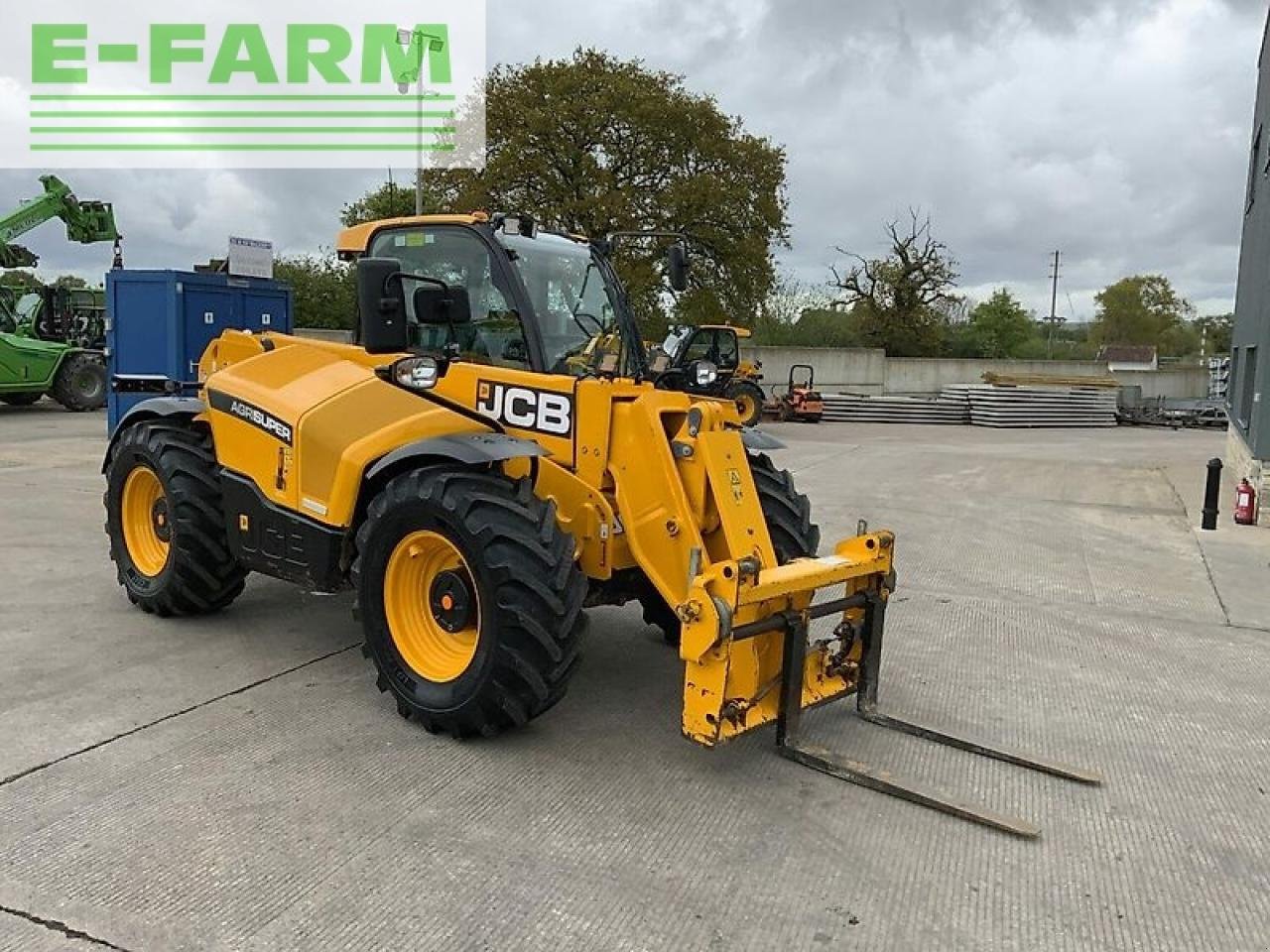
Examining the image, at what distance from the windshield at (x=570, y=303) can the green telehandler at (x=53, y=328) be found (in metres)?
16.4

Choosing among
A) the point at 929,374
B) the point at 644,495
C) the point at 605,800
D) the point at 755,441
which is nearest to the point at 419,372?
the point at 644,495

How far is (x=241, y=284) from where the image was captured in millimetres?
14438

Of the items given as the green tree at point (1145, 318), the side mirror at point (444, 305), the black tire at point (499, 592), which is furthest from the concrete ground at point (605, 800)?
the green tree at point (1145, 318)

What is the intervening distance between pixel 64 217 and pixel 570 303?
2071 centimetres

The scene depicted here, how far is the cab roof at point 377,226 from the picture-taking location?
4848mm

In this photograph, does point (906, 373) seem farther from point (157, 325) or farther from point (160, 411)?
point (160, 411)

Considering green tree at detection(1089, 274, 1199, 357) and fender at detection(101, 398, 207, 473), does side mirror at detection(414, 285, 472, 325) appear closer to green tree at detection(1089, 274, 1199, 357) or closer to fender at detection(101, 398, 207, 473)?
fender at detection(101, 398, 207, 473)

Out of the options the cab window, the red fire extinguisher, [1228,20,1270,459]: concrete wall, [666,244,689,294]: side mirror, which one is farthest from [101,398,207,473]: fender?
[1228,20,1270,459]: concrete wall

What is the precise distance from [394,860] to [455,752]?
2.62ft

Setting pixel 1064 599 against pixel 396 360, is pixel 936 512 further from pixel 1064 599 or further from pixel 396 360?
pixel 396 360

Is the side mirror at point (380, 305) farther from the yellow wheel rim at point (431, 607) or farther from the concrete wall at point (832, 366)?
the concrete wall at point (832, 366)

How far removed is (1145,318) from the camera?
56.7 m

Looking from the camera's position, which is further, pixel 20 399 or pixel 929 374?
pixel 929 374

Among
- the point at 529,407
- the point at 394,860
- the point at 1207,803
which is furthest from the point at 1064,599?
the point at 394,860
